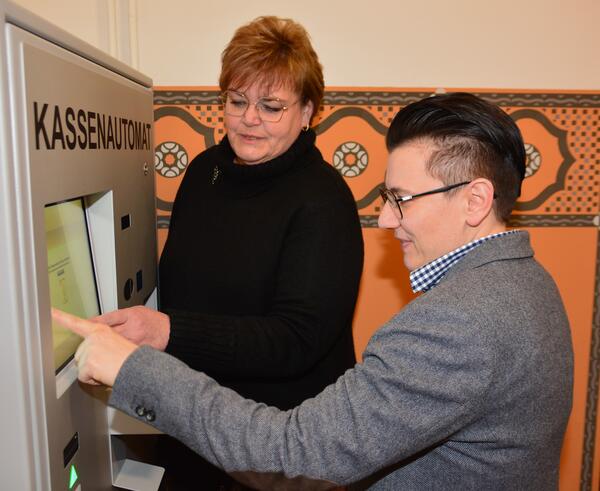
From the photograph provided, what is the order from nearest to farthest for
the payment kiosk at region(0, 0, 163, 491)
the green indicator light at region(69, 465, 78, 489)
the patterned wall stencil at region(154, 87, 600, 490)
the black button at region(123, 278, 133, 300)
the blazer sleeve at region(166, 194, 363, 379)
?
the payment kiosk at region(0, 0, 163, 491) → the green indicator light at region(69, 465, 78, 489) → the blazer sleeve at region(166, 194, 363, 379) → the black button at region(123, 278, 133, 300) → the patterned wall stencil at region(154, 87, 600, 490)

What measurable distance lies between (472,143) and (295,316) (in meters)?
0.53

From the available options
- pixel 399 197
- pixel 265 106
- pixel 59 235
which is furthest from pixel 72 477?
pixel 265 106

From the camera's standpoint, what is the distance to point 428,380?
819mm

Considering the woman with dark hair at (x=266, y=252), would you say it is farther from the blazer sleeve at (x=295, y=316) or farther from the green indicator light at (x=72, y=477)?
the green indicator light at (x=72, y=477)

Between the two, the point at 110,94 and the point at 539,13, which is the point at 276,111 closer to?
the point at 110,94

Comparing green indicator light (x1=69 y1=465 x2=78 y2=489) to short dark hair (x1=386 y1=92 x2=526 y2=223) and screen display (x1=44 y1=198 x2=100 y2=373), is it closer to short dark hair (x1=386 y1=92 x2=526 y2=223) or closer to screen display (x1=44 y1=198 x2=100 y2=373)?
screen display (x1=44 y1=198 x2=100 y2=373)

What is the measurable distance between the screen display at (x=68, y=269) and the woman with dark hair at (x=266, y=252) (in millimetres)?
161

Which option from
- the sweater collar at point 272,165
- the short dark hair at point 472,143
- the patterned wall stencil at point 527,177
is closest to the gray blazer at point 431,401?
the short dark hair at point 472,143

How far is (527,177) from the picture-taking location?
2020 mm

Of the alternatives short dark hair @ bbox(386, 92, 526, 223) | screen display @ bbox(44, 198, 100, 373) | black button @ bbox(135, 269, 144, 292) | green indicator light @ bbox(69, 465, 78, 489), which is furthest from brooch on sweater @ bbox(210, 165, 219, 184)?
green indicator light @ bbox(69, 465, 78, 489)

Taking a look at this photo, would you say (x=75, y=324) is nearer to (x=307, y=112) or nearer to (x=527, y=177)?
(x=307, y=112)

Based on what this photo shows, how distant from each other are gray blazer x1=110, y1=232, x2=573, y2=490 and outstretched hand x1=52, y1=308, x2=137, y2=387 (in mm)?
23

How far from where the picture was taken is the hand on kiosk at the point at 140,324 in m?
1.10

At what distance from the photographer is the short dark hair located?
977mm
